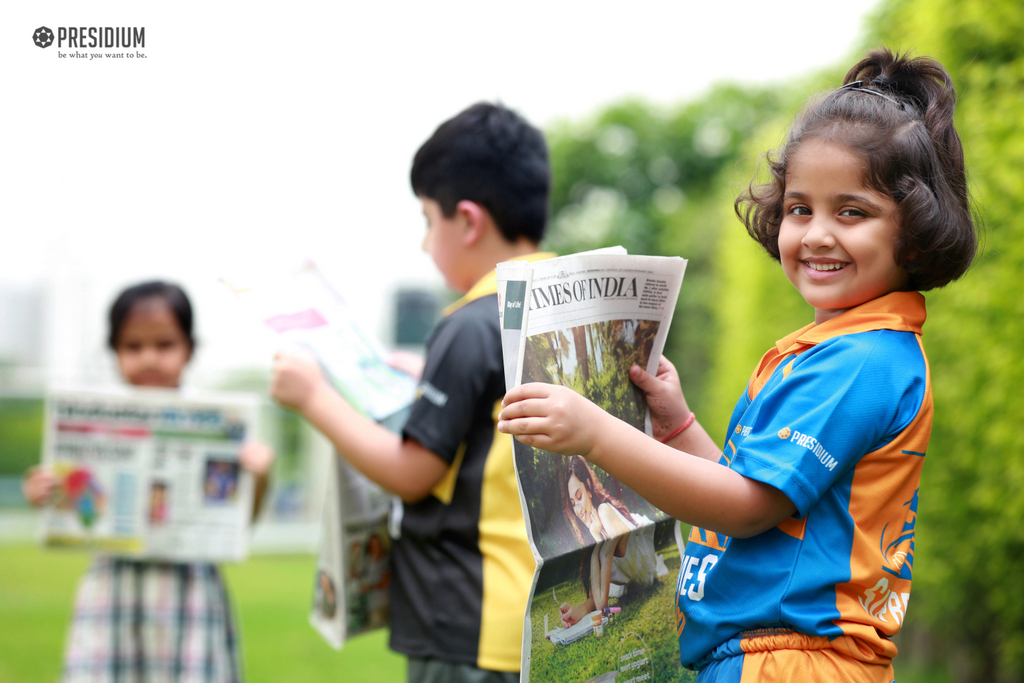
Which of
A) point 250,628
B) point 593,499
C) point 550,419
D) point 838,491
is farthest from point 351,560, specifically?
point 250,628

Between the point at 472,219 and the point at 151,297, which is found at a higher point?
the point at 472,219

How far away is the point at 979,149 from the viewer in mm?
2418

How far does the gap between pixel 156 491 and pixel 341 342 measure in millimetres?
826

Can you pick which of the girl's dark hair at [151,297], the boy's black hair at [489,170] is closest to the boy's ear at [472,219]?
the boy's black hair at [489,170]

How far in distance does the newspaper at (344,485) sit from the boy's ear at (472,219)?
1.12 ft

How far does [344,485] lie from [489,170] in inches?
26.8

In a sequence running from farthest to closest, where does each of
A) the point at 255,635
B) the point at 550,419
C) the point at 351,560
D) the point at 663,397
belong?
the point at 255,635, the point at 351,560, the point at 663,397, the point at 550,419

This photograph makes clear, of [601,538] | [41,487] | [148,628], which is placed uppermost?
[601,538]

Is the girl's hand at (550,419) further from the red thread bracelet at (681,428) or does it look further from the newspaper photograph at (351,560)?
the newspaper photograph at (351,560)

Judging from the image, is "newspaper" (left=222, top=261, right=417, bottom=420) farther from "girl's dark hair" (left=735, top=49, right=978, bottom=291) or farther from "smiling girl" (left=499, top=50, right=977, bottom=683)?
"girl's dark hair" (left=735, top=49, right=978, bottom=291)

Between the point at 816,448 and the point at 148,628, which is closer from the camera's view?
the point at 816,448

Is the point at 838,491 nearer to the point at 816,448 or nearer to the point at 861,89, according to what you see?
the point at 816,448

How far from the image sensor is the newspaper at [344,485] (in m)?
1.61

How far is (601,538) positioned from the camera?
1.00 meters
